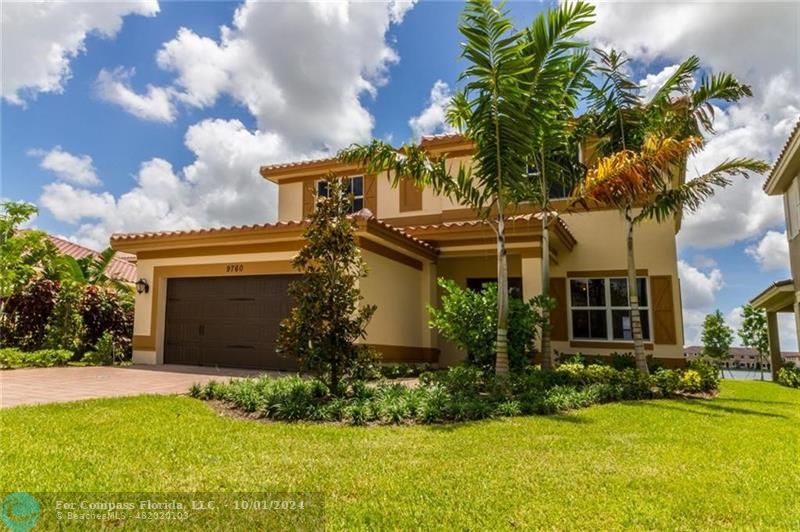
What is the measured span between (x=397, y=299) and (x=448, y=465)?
8539mm

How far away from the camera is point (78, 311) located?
15.3m

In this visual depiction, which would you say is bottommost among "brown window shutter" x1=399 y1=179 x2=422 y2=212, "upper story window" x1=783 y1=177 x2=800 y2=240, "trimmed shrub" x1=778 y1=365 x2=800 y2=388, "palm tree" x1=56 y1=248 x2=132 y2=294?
"trimmed shrub" x1=778 y1=365 x2=800 y2=388

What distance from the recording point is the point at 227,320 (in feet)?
42.0

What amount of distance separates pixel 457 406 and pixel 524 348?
3.63 m

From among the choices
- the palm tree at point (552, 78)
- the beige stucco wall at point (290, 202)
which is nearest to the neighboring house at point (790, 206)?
the palm tree at point (552, 78)

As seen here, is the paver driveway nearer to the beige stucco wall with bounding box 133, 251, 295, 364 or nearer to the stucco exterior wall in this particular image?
the beige stucco wall with bounding box 133, 251, 295, 364

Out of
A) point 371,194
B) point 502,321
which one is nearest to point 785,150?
point 502,321

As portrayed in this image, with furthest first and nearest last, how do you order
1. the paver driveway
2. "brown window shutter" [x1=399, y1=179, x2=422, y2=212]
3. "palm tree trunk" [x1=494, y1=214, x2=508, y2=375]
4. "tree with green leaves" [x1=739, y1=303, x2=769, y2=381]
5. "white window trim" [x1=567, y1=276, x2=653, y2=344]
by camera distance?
"tree with green leaves" [x1=739, y1=303, x2=769, y2=381] < "brown window shutter" [x1=399, y1=179, x2=422, y2=212] < "white window trim" [x1=567, y1=276, x2=653, y2=344] < "palm tree trunk" [x1=494, y1=214, x2=508, y2=375] < the paver driveway

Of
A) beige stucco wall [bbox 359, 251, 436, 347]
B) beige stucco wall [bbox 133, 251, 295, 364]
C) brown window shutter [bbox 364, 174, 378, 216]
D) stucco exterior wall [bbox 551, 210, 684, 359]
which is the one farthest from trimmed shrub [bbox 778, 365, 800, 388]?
beige stucco wall [bbox 133, 251, 295, 364]

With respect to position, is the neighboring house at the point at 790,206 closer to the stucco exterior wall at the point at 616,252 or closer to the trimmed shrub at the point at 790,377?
the trimmed shrub at the point at 790,377

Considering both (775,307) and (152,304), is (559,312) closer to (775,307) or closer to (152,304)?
(775,307)

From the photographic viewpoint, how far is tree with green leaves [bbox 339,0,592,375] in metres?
8.03

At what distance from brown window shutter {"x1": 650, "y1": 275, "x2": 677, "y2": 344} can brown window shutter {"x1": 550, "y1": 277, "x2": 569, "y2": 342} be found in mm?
2343

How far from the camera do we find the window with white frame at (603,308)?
14.2 m
